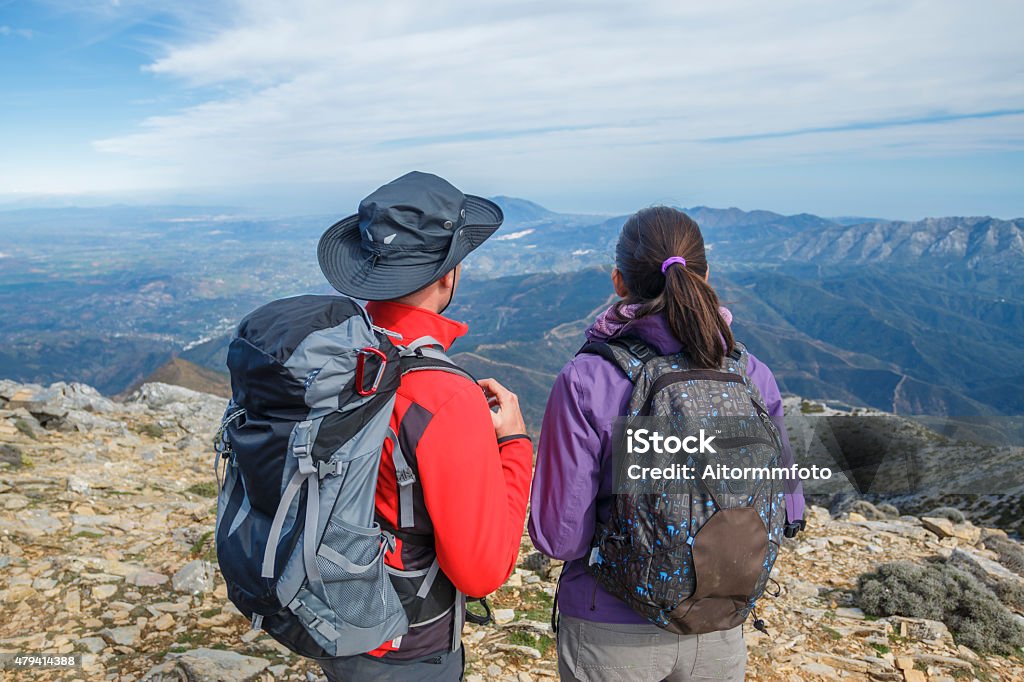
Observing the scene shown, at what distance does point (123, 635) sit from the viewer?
553 centimetres

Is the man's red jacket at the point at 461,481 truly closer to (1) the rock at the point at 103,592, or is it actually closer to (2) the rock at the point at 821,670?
(2) the rock at the point at 821,670

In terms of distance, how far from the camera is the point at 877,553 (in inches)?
352

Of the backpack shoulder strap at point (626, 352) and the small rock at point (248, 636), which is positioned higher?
the backpack shoulder strap at point (626, 352)

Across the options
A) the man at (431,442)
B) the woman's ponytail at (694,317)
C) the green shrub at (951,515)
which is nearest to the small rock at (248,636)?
the man at (431,442)

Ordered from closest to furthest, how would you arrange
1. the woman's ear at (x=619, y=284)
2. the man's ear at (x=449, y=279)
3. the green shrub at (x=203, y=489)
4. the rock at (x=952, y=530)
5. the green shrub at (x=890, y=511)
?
the man's ear at (x=449, y=279) → the woman's ear at (x=619, y=284) → the rock at (x=952, y=530) → the green shrub at (x=203, y=489) → the green shrub at (x=890, y=511)

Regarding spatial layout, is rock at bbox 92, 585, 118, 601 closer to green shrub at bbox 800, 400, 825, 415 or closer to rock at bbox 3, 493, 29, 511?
rock at bbox 3, 493, 29, 511

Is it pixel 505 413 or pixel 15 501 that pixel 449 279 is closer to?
pixel 505 413

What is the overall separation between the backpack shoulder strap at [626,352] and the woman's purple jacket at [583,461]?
3cm

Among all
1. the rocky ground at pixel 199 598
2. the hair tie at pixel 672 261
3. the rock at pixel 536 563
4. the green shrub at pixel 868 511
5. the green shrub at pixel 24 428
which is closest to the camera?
the hair tie at pixel 672 261

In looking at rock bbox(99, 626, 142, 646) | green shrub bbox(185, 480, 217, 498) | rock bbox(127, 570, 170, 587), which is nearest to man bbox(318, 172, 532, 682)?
rock bbox(99, 626, 142, 646)

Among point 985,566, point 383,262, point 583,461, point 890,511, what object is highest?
point 383,262

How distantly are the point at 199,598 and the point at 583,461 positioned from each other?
5508 mm

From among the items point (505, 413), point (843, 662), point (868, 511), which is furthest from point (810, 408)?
point (505, 413)

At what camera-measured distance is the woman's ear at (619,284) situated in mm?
3357
